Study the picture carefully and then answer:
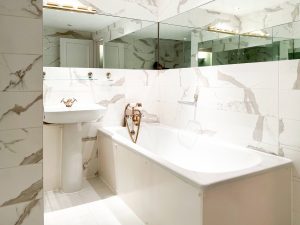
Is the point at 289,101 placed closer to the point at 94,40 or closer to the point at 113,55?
the point at 113,55

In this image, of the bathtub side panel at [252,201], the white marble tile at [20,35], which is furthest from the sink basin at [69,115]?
the bathtub side panel at [252,201]

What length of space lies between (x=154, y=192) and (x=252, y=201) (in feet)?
2.21

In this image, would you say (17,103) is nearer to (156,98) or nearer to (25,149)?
(25,149)

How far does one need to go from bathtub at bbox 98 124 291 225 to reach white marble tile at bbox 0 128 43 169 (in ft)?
2.63

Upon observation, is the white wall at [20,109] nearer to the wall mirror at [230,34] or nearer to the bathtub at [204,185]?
the bathtub at [204,185]

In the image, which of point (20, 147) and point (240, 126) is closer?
point (20, 147)

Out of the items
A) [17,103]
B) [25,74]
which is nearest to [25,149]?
[17,103]

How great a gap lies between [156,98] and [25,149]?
2150mm

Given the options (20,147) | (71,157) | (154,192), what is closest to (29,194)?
(20,147)

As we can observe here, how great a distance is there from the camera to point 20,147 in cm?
144

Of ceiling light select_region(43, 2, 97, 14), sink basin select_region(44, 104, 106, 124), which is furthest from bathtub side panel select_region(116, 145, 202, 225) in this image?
ceiling light select_region(43, 2, 97, 14)

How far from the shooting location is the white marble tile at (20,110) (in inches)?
54.4

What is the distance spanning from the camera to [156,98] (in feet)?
11.2

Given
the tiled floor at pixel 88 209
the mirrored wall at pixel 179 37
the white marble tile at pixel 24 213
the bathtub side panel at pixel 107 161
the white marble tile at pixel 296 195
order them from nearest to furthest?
the white marble tile at pixel 24 213 < the white marble tile at pixel 296 195 < the mirrored wall at pixel 179 37 < the tiled floor at pixel 88 209 < the bathtub side panel at pixel 107 161
